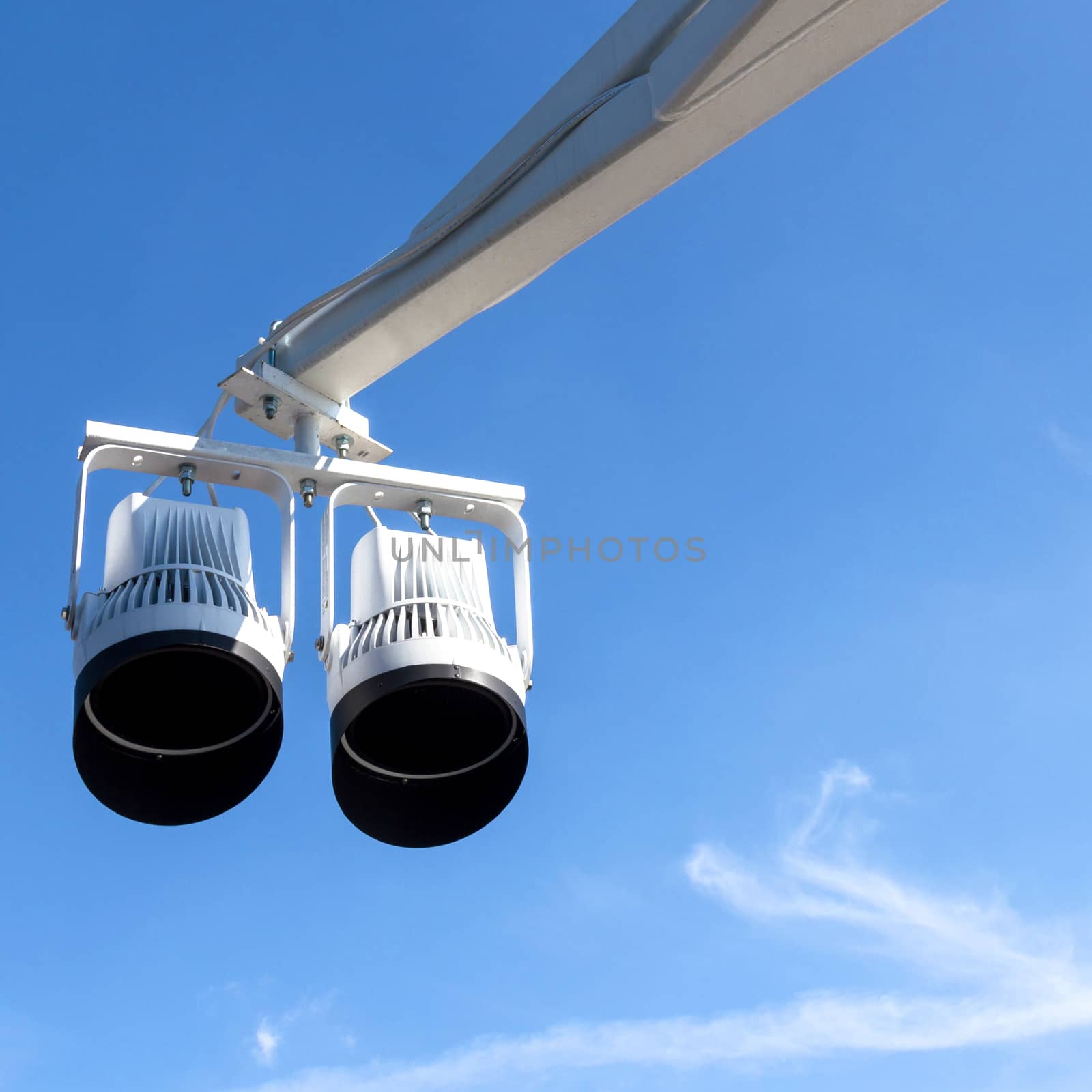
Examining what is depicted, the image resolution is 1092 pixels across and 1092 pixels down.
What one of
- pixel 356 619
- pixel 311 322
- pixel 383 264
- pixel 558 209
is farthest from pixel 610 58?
pixel 356 619

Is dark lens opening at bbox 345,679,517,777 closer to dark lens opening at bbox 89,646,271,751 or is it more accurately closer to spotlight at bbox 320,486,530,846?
spotlight at bbox 320,486,530,846

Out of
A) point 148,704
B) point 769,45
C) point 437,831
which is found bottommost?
point 437,831

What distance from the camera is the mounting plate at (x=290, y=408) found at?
3.55m

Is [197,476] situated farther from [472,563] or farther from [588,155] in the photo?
[588,155]

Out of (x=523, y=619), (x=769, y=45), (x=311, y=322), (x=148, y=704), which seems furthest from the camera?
(x=311, y=322)

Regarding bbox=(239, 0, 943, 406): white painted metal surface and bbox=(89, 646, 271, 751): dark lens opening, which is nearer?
bbox=(239, 0, 943, 406): white painted metal surface

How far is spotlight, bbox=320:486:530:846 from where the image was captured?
2.84 m

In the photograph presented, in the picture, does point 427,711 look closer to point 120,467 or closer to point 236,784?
point 236,784

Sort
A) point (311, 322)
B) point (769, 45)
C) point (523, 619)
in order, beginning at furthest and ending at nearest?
1. point (311, 322)
2. point (523, 619)
3. point (769, 45)

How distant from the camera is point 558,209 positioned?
308 centimetres

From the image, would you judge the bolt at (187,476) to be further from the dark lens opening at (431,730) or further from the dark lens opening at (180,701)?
the dark lens opening at (431,730)

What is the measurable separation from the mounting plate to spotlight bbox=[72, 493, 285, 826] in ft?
1.94

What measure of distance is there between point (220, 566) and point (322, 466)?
434mm

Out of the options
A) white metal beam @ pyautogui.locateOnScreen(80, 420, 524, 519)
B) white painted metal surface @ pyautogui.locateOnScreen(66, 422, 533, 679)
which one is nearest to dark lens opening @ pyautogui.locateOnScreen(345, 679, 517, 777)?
white painted metal surface @ pyautogui.locateOnScreen(66, 422, 533, 679)
